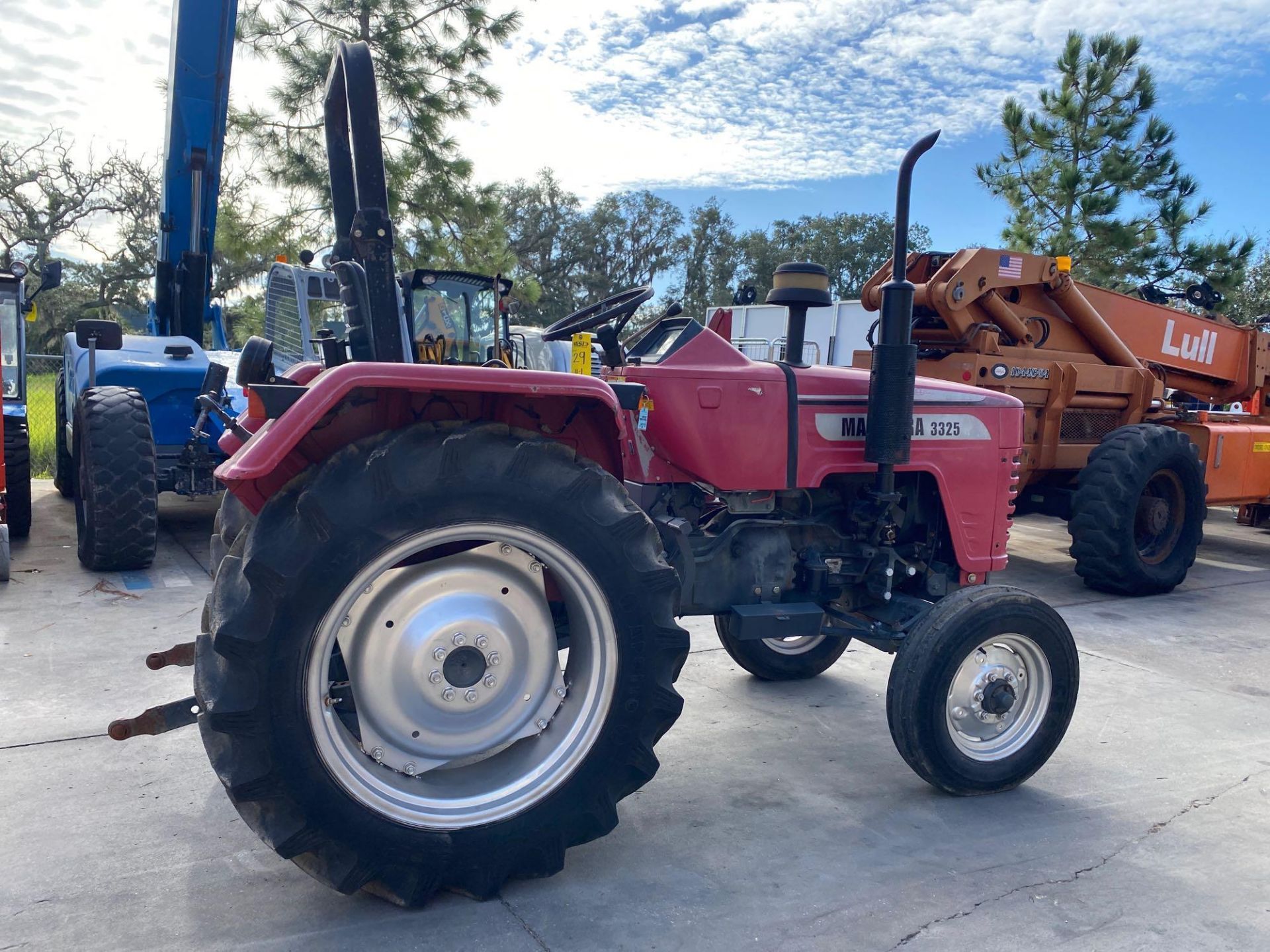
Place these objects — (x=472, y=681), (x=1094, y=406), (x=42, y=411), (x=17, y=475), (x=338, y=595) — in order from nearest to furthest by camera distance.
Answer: (x=338, y=595)
(x=472, y=681)
(x=17, y=475)
(x=1094, y=406)
(x=42, y=411)

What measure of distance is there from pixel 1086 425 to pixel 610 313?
543 cm

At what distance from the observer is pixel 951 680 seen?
9.83 ft

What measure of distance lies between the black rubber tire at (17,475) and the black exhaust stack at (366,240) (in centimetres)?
518

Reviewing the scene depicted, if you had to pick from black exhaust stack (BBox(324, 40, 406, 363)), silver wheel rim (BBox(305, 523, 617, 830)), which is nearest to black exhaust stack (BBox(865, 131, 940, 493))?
silver wheel rim (BBox(305, 523, 617, 830))

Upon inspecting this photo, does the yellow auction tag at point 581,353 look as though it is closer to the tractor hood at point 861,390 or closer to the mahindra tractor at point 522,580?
the mahindra tractor at point 522,580

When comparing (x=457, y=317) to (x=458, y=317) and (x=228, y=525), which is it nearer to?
(x=458, y=317)

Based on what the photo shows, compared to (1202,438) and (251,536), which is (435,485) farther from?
(1202,438)

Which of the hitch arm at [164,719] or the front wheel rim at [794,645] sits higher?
the hitch arm at [164,719]

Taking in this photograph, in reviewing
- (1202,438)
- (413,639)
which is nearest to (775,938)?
(413,639)

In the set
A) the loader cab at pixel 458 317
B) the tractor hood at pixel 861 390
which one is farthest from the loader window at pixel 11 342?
the tractor hood at pixel 861 390

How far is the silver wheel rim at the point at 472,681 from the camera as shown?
93.4 inches

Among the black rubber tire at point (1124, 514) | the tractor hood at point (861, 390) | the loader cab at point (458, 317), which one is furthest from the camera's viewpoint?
the loader cab at point (458, 317)

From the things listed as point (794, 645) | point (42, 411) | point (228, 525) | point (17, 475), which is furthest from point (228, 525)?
point (42, 411)

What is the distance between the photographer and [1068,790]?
128 inches
